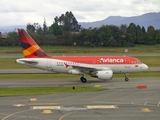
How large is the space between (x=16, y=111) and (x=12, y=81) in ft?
76.1

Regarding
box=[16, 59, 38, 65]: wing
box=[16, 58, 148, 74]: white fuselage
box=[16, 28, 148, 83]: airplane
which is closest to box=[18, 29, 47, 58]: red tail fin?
box=[16, 28, 148, 83]: airplane

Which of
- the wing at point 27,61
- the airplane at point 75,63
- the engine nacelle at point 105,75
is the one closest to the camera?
the engine nacelle at point 105,75

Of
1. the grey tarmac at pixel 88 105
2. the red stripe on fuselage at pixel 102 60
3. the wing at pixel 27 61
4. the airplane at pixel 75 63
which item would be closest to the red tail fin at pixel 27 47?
the airplane at pixel 75 63

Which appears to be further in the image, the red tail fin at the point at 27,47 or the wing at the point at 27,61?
the red tail fin at the point at 27,47

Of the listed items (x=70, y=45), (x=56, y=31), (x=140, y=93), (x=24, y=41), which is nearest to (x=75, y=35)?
(x=70, y=45)

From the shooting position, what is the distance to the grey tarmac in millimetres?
26391

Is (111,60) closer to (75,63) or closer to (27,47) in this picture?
(75,63)

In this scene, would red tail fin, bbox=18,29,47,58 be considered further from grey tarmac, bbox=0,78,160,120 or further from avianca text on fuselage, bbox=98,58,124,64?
grey tarmac, bbox=0,78,160,120

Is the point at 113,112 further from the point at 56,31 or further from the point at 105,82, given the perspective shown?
the point at 56,31

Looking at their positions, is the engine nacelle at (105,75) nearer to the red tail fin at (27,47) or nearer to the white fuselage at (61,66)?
the white fuselage at (61,66)

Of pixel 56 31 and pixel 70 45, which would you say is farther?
pixel 56 31

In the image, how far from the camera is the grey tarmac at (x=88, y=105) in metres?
26.4

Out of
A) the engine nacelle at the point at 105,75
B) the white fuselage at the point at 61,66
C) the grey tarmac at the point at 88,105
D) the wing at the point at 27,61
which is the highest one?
the wing at the point at 27,61

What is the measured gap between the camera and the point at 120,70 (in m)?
52.3
